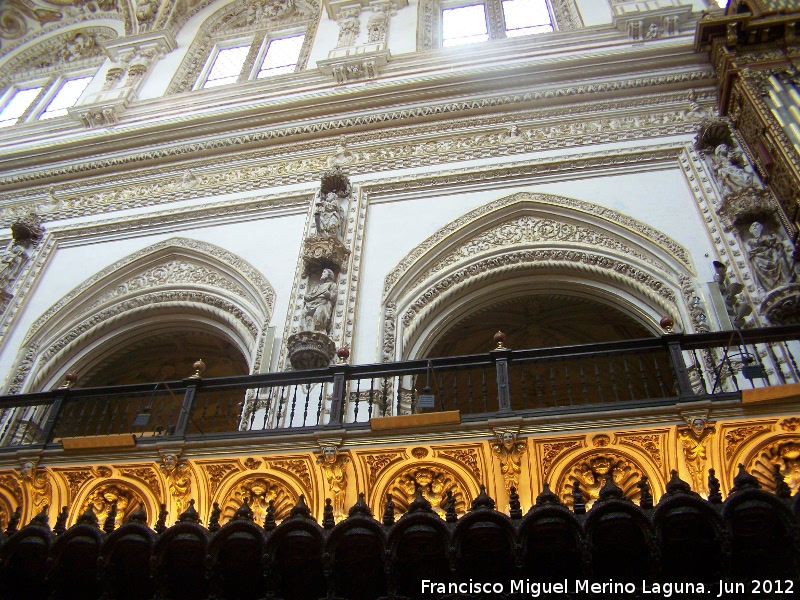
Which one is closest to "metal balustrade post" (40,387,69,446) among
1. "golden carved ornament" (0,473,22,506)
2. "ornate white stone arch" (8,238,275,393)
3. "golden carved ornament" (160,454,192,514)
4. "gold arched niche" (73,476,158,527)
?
"golden carved ornament" (0,473,22,506)

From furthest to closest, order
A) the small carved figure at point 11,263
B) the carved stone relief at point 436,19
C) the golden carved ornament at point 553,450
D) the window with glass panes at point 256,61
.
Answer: the window with glass panes at point 256,61 → the carved stone relief at point 436,19 → the small carved figure at point 11,263 → the golden carved ornament at point 553,450

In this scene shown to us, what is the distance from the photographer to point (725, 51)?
28.2 ft

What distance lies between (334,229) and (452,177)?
183 cm

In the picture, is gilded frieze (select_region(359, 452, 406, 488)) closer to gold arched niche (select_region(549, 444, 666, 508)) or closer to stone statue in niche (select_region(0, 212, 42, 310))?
gold arched niche (select_region(549, 444, 666, 508))

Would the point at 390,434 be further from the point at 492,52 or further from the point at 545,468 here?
the point at 492,52

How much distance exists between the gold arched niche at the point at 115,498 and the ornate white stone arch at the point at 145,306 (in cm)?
273

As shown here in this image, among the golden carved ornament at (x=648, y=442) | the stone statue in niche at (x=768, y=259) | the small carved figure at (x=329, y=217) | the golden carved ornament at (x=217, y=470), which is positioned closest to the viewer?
the golden carved ornament at (x=648, y=442)

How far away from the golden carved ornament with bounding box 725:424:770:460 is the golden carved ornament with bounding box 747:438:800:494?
0.39 feet

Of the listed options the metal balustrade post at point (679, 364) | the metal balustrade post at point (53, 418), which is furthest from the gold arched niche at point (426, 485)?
the metal balustrade post at point (53, 418)

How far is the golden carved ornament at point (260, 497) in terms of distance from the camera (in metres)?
5.18

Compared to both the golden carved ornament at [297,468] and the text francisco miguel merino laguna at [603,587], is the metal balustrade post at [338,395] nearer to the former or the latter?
the golden carved ornament at [297,468]

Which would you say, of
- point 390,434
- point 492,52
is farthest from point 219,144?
point 390,434

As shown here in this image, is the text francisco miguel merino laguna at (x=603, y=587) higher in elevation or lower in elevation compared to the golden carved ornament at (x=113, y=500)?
lower

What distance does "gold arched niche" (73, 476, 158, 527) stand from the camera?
5.41 meters
